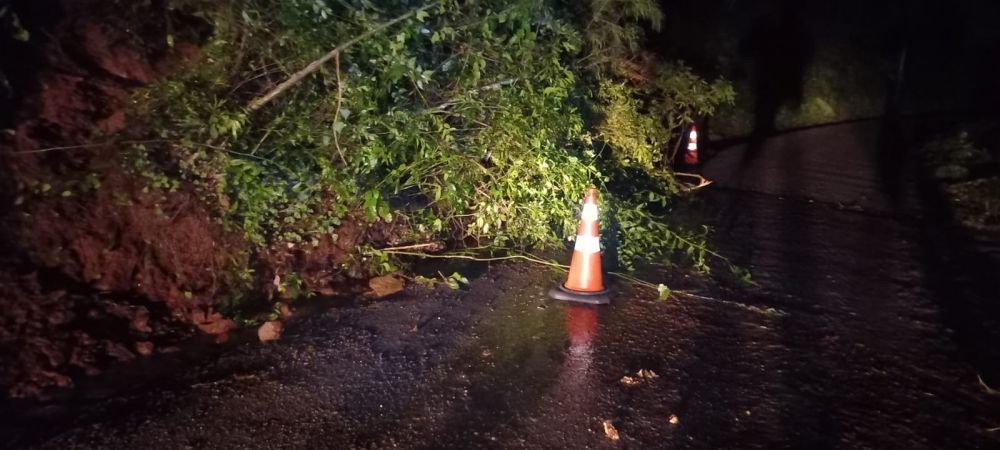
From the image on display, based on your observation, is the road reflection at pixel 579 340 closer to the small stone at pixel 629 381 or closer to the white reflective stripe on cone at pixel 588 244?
the small stone at pixel 629 381

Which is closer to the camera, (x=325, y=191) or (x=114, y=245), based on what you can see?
(x=114, y=245)

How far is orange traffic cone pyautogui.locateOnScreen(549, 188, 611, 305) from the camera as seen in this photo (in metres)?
5.06

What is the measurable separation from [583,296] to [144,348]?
2.80 meters

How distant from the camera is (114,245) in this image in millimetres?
4371

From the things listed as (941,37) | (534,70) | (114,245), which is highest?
(941,37)

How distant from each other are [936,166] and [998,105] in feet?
49.3

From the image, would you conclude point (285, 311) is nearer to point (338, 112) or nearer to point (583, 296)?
point (338, 112)

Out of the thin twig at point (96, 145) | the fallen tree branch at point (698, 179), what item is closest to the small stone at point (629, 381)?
the thin twig at point (96, 145)

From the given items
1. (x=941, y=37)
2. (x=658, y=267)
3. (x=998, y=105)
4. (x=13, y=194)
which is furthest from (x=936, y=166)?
(x=941, y=37)

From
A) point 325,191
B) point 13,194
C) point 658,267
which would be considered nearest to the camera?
point 13,194

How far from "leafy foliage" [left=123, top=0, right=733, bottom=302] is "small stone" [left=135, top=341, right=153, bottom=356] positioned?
955 mm

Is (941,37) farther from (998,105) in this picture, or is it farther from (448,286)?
(448,286)

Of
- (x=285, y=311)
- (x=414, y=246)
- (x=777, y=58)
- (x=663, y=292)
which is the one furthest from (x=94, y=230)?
(x=777, y=58)

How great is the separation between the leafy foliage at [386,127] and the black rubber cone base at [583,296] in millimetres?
1043
